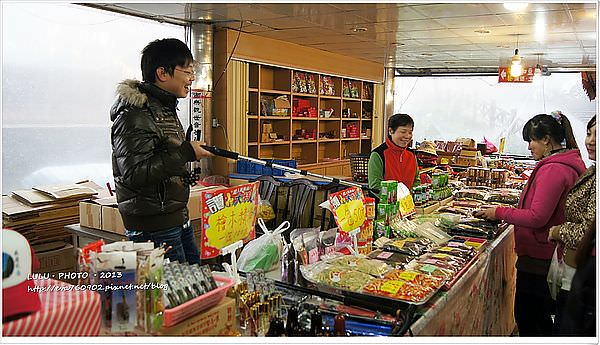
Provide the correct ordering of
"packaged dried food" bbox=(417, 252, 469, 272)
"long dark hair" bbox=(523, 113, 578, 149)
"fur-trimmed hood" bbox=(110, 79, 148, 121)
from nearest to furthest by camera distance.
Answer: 1. "fur-trimmed hood" bbox=(110, 79, 148, 121)
2. "packaged dried food" bbox=(417, 252, 469, 272)
3. "long dark hair" bbox=(523, 113, 578, 149)

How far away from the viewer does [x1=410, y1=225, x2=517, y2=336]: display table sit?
6.32ft

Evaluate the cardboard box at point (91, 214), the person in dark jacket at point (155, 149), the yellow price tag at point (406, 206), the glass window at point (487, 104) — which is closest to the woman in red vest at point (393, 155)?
the yellow price tag at point (406, 206)

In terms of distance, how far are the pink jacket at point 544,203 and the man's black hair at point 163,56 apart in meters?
1.89

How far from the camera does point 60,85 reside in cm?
442

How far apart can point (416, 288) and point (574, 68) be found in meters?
8.83

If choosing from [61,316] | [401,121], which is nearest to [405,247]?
[401,121]

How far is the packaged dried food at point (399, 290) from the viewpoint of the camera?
75.0 inches

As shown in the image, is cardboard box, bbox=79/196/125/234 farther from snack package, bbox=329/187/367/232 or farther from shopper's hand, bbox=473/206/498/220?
shopper's hand, bbox=473/206/498/220

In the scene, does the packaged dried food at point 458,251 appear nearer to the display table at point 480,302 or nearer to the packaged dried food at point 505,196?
the display table at point 480,302

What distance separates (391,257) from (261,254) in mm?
654

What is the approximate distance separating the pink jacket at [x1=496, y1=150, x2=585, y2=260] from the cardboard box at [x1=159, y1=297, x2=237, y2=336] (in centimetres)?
174

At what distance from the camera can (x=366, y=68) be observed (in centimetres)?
894

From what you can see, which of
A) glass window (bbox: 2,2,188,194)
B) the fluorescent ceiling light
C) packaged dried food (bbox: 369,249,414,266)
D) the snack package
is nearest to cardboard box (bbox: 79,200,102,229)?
glass window (bbox: 2,2,188,194)
